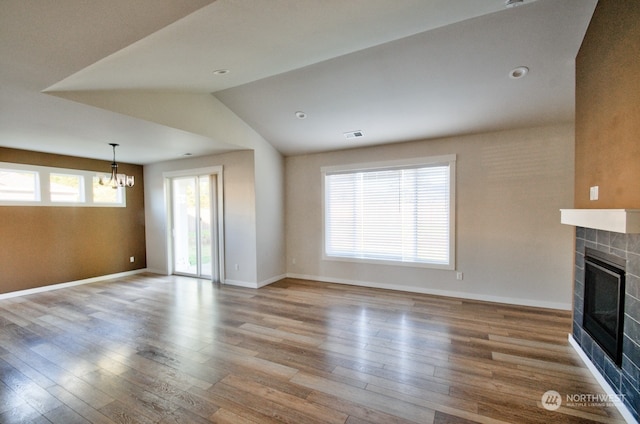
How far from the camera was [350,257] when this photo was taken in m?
5.42

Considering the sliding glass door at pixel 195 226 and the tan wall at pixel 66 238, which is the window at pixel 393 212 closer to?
the sliding glass door at pixel 195 226

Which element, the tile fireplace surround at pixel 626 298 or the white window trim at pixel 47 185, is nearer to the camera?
the tile fireplace surround at pixel 626 298

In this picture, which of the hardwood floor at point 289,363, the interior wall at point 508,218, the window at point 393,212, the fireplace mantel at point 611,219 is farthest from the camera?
the window at point 393,212

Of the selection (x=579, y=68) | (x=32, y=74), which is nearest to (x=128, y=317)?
(x=32, y=74)

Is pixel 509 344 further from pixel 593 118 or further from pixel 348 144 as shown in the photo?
pixel 348 144

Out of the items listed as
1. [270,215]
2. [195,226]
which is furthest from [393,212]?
[195,226]

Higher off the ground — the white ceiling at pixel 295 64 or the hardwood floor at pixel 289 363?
the white ceiling at pixel 295 64

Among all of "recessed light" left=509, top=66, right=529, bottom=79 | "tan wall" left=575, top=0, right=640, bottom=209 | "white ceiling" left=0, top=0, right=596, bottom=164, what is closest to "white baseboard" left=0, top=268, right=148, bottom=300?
"white ceiling" left=0, top=0, right=596, bottom=164

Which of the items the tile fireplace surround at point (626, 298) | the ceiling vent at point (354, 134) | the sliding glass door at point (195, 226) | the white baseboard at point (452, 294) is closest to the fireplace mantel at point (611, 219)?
the tile fireplace surround at point (626, 298)

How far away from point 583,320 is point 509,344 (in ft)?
2.30

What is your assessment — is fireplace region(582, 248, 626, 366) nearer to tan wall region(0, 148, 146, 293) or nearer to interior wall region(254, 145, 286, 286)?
interior wall region(254, 145, 286, 286)

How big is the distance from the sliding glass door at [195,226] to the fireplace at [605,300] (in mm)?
5616

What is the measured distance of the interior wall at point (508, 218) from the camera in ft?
12.8

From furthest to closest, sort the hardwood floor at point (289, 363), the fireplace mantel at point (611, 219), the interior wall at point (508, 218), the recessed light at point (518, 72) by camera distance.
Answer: the interior wall at point (508, 218) < the recessed light at point (518, 72) < the hardwood floor at point (289, 363) < the fireplace mantel at point (611, 219)
